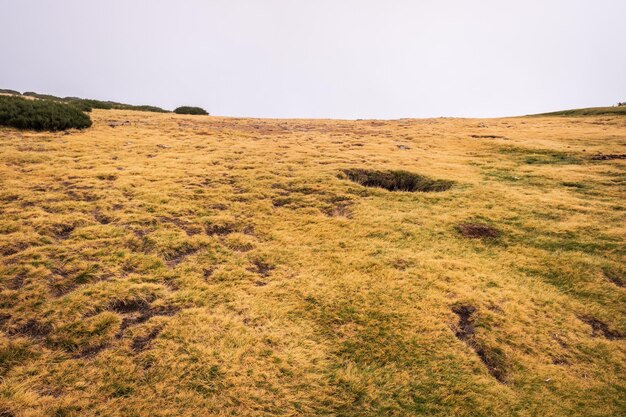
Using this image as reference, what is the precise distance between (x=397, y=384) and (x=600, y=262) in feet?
20.1

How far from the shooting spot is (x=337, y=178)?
1268 cm

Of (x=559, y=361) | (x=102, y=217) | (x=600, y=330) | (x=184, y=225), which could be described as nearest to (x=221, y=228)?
(x=184, y=225)

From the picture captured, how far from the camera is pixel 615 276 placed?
7.00m

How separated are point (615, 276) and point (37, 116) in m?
23.9

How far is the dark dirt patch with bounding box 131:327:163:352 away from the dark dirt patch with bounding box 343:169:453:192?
364 inches

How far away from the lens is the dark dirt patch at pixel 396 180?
12.5 metres

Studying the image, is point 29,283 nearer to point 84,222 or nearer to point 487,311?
point 84,222

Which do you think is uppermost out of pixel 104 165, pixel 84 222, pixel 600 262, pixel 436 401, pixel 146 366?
pixel 104 165

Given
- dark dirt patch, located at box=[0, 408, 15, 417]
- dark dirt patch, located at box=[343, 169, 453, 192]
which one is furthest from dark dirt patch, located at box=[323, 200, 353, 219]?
dark dirt patch, located at box=[0, 408, 15, 417]

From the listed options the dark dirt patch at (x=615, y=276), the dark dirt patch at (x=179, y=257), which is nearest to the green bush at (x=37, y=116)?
the dark dirt patch at (x=179, y=257)

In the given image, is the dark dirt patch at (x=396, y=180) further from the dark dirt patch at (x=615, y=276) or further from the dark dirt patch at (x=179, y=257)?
the dark dirt patch at (x=179, y=257)

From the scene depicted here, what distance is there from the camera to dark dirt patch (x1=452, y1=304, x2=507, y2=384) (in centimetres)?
492

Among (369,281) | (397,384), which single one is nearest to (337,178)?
(369,281)

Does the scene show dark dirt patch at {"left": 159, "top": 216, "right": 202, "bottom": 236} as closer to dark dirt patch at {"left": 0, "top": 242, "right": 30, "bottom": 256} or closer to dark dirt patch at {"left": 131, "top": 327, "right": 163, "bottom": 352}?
dark dirt patch at {"left": 0, "top": 242, "right": 30, "bottom": 256}
